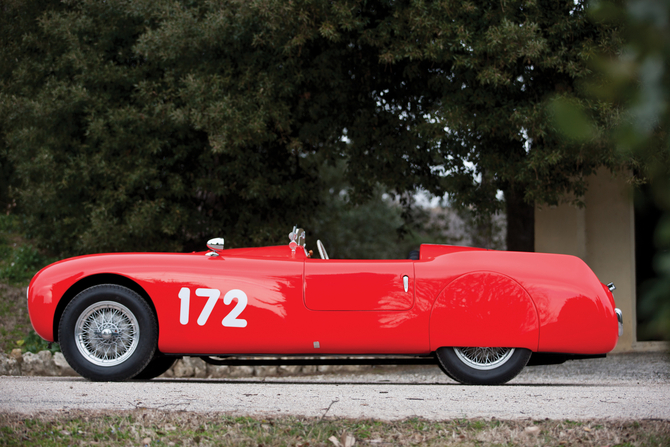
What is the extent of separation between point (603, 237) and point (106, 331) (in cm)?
859

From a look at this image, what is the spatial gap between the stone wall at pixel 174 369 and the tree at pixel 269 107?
5.32 ft

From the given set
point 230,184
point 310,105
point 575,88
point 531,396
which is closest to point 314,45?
point 310,105

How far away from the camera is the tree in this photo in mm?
7434

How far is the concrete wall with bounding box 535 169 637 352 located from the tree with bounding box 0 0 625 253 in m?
1.54

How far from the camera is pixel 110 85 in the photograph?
8.88 m

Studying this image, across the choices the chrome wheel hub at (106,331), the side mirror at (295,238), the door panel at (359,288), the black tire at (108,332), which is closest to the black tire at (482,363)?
the door panel at (359,288)

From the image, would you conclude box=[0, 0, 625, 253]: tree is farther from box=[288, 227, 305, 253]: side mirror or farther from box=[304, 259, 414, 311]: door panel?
box=[304, 259, 414, 311]: door panel

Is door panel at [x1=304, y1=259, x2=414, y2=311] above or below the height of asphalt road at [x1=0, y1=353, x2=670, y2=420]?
above

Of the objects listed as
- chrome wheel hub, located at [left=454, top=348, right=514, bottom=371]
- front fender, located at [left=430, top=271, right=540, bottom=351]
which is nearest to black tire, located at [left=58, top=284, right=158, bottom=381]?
front fender, located at [left=430, top=271, right=540, bottom=351]

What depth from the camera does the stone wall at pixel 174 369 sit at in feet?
25.7

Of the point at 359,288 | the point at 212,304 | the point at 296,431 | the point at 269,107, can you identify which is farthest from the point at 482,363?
the point at 269,107

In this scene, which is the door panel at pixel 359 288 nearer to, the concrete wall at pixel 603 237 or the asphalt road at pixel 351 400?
the asphalt road at pixel 351 400

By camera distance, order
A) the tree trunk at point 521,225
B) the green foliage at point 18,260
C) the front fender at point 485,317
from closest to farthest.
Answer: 1. the front fender at point 485,317
2. the green foliage at point 18,260
3. the tree trunk at point 521,225

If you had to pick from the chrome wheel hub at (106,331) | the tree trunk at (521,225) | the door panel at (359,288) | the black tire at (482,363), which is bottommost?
the black tire at (482,363)
